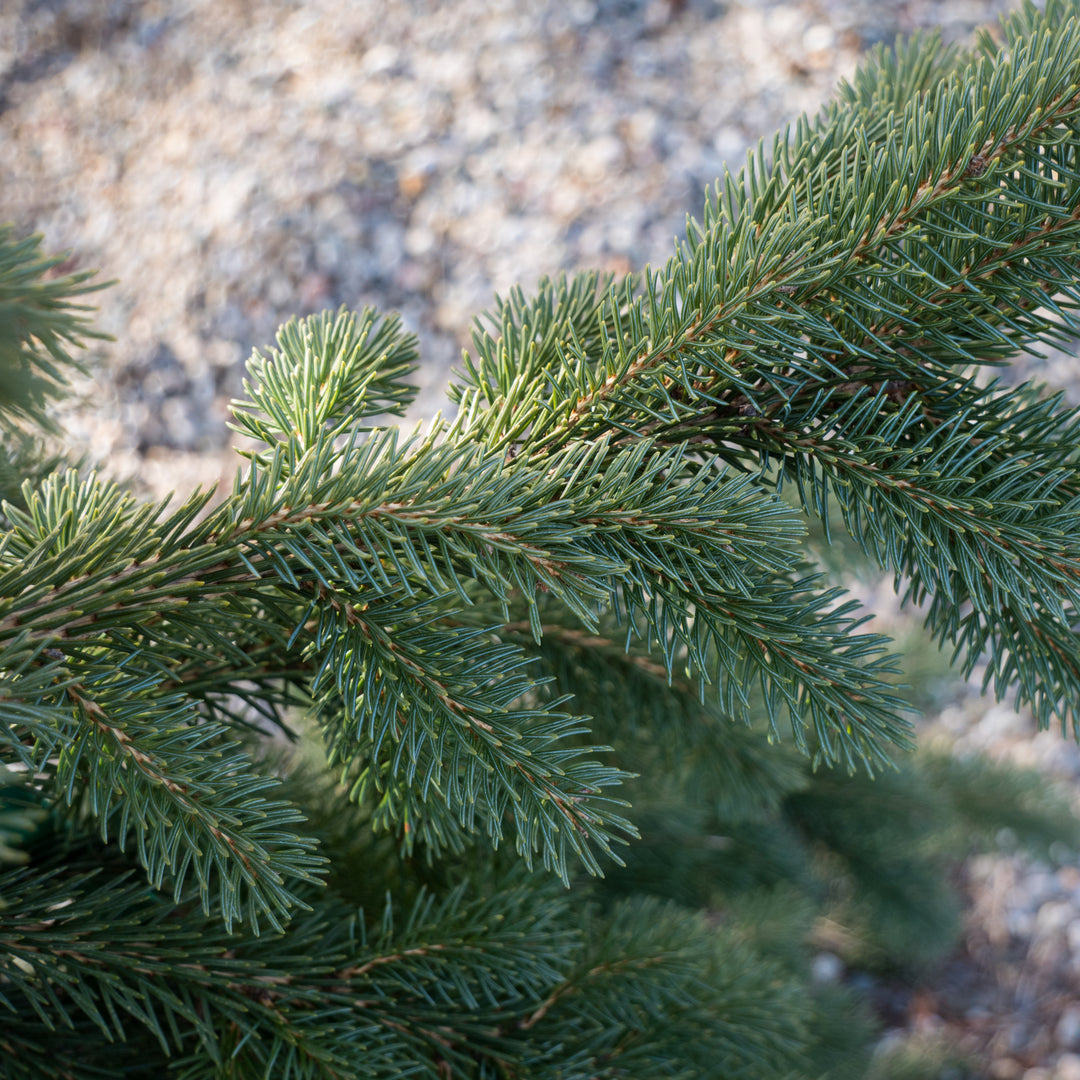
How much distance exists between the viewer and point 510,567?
37 cm

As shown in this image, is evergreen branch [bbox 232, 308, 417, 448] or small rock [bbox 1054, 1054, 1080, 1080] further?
small rock [bbox 1054, 1054, 1080, 1080]

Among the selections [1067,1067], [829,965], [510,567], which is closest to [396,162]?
[829,965]

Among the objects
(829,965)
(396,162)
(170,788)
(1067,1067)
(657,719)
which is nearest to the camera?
(170,788)

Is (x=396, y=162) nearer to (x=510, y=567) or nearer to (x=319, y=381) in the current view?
(x=319, y=381)

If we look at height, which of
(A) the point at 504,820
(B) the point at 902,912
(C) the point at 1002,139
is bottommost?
(B) the point at 902,912

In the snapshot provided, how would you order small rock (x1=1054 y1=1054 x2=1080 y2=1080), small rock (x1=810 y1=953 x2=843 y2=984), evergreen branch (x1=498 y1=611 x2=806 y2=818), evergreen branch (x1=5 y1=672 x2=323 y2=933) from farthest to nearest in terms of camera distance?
small rock (x1=810 y1=953 x2=843 y2=984), small rock (x1=1054 y1=1054 x2=1080 y2=1080), evergreen branch (x1=498 y1=611 x2=806 y2=818), evergreen branch (x1=5 y1=672 x2=323 y2=933)

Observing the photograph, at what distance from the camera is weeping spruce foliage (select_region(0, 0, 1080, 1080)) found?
0.36 metres

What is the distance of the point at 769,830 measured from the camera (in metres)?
1.28

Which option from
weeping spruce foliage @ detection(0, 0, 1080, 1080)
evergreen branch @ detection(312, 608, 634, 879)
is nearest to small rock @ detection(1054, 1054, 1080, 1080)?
weeping spruce foliage @ detection(0, 0, 1080, 1080)

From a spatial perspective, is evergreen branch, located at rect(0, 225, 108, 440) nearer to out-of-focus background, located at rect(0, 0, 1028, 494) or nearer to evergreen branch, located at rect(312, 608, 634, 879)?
evergreen branch, located at rect(312, 608, 634, 879)

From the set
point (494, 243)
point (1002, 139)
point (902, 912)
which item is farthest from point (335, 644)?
point (494, 243)

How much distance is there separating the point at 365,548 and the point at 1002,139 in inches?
13.1

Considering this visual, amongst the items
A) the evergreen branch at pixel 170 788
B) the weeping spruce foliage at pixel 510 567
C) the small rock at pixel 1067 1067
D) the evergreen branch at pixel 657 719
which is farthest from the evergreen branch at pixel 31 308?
the small rock at pixel 1067 1067

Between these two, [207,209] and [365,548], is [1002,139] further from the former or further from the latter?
[207,209]
